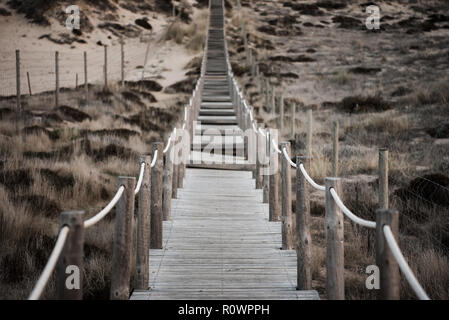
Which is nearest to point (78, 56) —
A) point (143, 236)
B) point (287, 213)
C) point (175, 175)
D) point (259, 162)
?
point (259, 162)

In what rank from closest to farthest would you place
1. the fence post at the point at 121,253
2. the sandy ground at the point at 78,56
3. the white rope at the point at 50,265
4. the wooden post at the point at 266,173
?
the white rope at the point at 50,265, the fence post at the point at 121,253, the wooden post at the point at 266,173, the sandy ground at the point at 78,56

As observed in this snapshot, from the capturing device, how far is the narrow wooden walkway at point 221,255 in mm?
5203

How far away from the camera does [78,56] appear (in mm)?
37906

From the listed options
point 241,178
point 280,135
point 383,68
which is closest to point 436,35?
point 383,68

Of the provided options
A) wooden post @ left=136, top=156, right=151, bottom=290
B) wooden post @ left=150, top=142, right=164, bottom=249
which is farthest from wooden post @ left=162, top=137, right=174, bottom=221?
wooden post @ left=136, top=156, right=151, bottom=290

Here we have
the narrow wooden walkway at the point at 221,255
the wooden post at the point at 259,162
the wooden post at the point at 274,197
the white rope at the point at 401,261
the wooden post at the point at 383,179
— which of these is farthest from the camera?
the wooden post at the point at 259,162

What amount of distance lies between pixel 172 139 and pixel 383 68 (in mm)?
22220

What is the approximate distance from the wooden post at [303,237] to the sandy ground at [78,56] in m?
22.9

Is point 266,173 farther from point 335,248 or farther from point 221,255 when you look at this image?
point 335,248

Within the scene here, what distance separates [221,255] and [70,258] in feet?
10.6

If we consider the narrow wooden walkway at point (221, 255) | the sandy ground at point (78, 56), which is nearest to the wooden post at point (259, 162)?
the narrow wooden walkway at point (221, 255)

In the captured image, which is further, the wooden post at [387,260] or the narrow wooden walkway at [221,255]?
the narrow wooden walkway at [221,255]

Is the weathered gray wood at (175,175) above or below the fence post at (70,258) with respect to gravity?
below

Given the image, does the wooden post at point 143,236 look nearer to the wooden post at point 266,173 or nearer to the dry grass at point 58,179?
the dry grass at point 58,179
